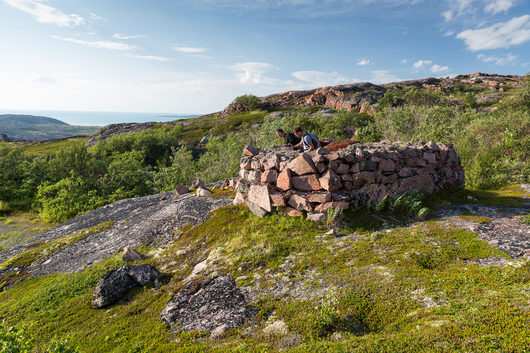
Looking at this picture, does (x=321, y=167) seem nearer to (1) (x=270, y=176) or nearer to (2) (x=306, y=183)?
(2) (x=306, y=183)

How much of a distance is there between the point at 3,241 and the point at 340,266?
26.6m

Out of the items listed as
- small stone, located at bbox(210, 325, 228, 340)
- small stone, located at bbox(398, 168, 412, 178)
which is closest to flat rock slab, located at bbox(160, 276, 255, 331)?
small stone, located at bbox(210, 325, 228, 340)

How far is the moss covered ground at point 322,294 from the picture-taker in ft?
12.6

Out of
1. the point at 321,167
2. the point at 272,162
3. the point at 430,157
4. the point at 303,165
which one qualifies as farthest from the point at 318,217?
the point at 430,157

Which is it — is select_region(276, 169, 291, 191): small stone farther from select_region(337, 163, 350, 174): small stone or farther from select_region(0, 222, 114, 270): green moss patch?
select_region(0, 222, 114, 270): green moss patch

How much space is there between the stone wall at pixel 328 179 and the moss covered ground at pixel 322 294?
68 centimetres

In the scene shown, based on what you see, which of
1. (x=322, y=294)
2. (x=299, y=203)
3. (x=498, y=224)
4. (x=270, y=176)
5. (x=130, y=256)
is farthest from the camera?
(x=270, y=176)

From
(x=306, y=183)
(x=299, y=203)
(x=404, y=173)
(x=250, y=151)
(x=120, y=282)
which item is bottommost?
(x=120, y=282)

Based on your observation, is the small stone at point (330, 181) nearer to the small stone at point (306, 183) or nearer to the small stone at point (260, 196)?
the small stone at point (306, 183)

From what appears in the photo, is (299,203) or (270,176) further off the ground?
(270,176)

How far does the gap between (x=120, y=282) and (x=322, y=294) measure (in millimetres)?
5888

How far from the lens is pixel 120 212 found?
53.2 ft

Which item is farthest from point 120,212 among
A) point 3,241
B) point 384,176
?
point 384,176

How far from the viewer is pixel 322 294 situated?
17.9ft
